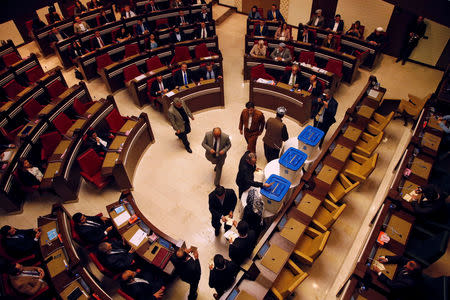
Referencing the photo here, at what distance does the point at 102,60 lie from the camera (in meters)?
9.33

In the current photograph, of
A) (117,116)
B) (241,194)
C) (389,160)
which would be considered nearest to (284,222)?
(241,194)

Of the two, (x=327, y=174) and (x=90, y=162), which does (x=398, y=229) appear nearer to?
(x=327, y=174)

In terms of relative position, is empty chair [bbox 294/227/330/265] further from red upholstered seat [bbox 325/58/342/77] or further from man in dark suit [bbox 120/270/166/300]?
red upholstered seat [bbox 325/58/342/77]

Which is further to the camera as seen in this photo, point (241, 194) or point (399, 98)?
point (399, 98)

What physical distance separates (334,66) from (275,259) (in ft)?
21.8

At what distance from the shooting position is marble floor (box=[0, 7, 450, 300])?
5.59 meters

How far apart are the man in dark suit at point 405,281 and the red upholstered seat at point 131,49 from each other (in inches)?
366

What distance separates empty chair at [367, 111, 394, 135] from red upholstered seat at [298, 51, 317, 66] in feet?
9.76

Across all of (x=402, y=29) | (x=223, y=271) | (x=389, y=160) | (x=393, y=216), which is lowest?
(x=389, y=160)

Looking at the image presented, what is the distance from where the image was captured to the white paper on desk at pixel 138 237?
5.01m

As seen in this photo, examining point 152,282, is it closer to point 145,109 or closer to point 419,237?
point 419,237

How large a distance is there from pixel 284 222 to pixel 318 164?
1520 mm

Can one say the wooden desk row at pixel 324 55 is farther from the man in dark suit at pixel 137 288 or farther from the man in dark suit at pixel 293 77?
the man in dark suit at pixel 137 288

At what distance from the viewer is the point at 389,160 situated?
7.24 meters
